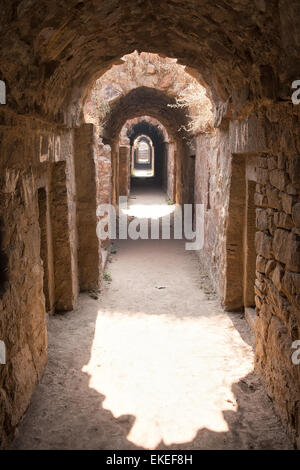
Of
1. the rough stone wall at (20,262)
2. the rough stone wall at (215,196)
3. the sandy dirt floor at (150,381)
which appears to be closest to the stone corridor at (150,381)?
the sandy dirt floor at (150,381)

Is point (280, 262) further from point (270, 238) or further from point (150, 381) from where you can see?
point (150, 381)

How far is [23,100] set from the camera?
3.44m

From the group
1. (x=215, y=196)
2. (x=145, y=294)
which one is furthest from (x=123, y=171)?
(x=145, y=294)

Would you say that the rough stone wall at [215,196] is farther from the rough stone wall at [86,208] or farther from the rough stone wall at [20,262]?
the rough stone wall at [20,262]

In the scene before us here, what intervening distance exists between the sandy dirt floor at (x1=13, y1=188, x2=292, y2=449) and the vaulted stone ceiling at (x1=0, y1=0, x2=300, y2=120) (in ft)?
8.65

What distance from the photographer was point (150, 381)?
435 centimetres

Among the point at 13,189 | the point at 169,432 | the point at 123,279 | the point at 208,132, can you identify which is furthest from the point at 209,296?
the point at 13,189

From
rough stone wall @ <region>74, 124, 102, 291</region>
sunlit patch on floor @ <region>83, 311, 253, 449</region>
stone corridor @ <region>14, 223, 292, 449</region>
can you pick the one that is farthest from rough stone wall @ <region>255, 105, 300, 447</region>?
rough stone wall @ <region>74, 124, 102, 291</region>

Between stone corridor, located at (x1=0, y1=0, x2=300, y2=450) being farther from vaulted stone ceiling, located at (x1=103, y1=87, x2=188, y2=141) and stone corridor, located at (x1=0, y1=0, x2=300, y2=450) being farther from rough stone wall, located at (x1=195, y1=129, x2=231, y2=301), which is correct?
vaulted stone ceiling, located at (x1=103, y1=87, x2=188, y2=141)

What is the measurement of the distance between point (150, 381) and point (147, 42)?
12.8 feet

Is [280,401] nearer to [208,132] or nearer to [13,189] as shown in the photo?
[13,189]

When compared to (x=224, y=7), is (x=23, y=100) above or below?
below

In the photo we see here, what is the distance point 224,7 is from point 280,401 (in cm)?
324

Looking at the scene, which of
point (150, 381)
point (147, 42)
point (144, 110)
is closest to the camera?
point (150, 381)
